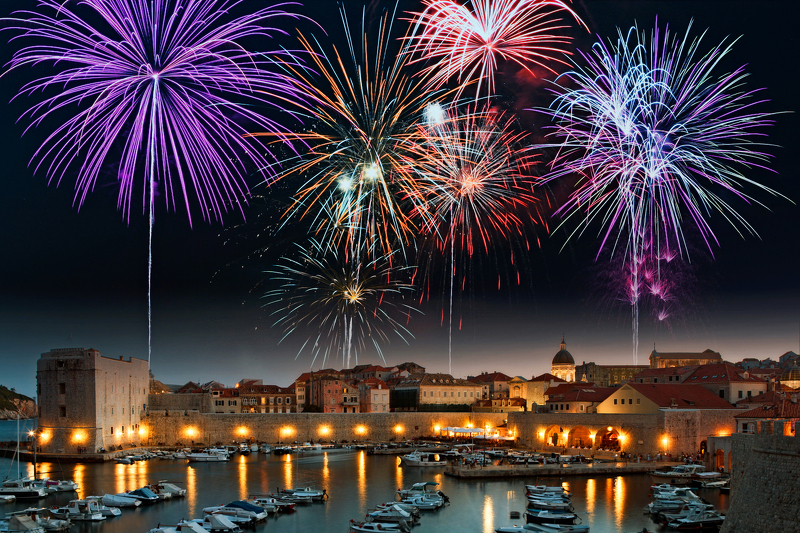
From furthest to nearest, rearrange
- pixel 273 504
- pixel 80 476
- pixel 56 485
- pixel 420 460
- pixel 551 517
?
pixel 420 460
pixel 80 476
pixel 56 485
pixel 273 504
pixel 551 517

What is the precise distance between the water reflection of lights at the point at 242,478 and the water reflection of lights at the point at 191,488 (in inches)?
64.4

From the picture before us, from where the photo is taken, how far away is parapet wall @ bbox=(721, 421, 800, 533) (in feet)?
39.0

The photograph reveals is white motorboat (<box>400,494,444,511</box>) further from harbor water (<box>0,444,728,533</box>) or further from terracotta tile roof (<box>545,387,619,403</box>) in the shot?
terracotta tile roof (<box>545,387,619,403</box>)

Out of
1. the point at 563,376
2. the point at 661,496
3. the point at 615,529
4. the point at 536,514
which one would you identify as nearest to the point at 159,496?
the point at 536,514

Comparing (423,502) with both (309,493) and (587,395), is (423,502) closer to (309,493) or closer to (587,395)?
(309,493)

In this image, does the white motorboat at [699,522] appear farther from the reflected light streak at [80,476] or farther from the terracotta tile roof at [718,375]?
the reflected light streak at [80,476]

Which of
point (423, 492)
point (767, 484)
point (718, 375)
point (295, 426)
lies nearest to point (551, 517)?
point (423, 492)

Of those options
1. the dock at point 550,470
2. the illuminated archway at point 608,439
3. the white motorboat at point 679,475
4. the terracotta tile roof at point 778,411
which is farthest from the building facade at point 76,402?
the terracotta tile roof at point 778,411

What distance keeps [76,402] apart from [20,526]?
19.5 m

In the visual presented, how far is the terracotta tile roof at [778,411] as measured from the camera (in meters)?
27.9

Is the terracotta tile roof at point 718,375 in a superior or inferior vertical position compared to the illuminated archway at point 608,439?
superior

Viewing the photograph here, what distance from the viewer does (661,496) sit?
23781 millimetres

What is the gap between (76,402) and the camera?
124 ft

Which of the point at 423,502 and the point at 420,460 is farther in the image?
the point at 420,460
